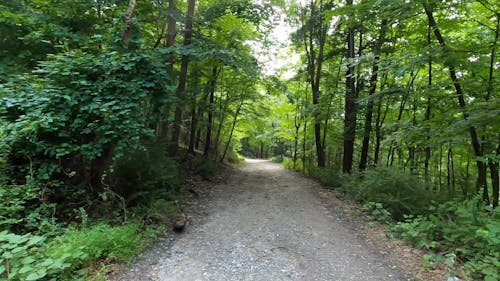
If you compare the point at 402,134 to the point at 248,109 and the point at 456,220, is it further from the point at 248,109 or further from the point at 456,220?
the point at 248,109

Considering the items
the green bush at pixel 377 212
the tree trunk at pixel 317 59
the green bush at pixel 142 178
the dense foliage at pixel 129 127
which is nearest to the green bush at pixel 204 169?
the dense foliage at pixel 129 127

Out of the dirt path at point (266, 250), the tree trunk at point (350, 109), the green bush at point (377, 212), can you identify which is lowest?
the dirt path at point (266, 250)

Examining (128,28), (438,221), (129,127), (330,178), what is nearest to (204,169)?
(330,178)

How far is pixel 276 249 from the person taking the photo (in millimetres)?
4109

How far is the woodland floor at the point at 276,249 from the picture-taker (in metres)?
3.40

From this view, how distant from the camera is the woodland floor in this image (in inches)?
134

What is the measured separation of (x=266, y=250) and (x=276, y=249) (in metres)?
0.18

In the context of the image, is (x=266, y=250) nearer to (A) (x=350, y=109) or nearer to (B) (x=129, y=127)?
(B) (x=129, y=127)

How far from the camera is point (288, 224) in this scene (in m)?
5.27

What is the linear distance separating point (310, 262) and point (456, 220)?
9.33 feet

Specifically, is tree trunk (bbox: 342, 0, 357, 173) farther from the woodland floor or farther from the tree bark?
the tree bark

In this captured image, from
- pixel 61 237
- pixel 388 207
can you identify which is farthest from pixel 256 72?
pixel 61 237

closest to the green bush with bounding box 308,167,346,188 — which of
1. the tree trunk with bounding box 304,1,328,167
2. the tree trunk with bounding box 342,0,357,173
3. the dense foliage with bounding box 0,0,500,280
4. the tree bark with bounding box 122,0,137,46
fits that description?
the tree trunk with bounding box 342,0,357,173

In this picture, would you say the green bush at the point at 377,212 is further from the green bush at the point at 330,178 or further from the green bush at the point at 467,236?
the green bush at the point at 330,178
